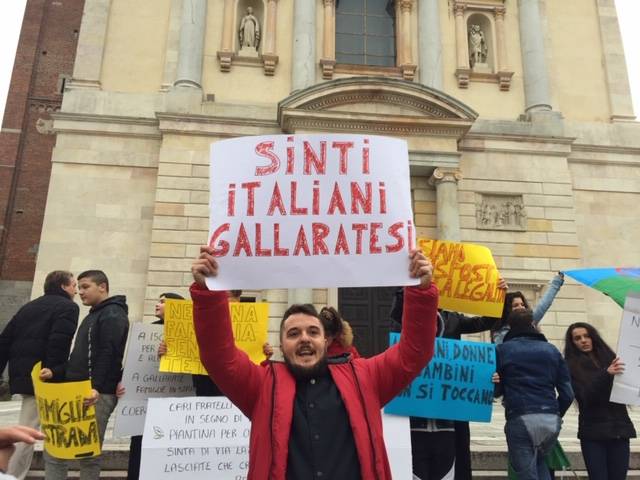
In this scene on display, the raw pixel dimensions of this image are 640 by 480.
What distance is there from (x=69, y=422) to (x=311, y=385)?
299 cm

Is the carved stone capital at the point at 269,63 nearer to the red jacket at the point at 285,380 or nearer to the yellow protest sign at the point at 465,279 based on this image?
the yellow protest sign at the point at 465,279

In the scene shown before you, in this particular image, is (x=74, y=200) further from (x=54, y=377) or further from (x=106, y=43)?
(x=54, y=377)

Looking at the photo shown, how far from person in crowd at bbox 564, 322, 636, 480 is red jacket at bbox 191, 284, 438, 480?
2.76 metres

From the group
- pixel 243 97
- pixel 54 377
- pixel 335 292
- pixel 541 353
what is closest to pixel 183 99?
pixel 243 97

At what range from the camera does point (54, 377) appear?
486 centimetres

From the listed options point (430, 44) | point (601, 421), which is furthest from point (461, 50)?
point (601, 421)

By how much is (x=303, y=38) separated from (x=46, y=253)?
912 cm

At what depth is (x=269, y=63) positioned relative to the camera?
52.1ft

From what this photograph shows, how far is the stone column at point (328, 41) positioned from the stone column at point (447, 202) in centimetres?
448

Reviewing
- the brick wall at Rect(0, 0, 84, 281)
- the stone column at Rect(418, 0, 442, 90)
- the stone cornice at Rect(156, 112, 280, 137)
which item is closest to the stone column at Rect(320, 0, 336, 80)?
the stone cornice at Rect(156, 112, 280, 137)

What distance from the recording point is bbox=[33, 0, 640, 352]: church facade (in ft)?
46.4

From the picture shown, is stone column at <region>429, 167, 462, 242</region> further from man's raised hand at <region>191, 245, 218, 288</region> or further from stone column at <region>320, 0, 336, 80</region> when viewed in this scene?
man's raised hand at <region>191, 245, 218, 288</region>

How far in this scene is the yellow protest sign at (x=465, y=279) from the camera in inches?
216

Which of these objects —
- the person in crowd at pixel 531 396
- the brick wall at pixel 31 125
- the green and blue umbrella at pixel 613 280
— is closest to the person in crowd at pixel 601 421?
the person in crowd at pixel 531 396
